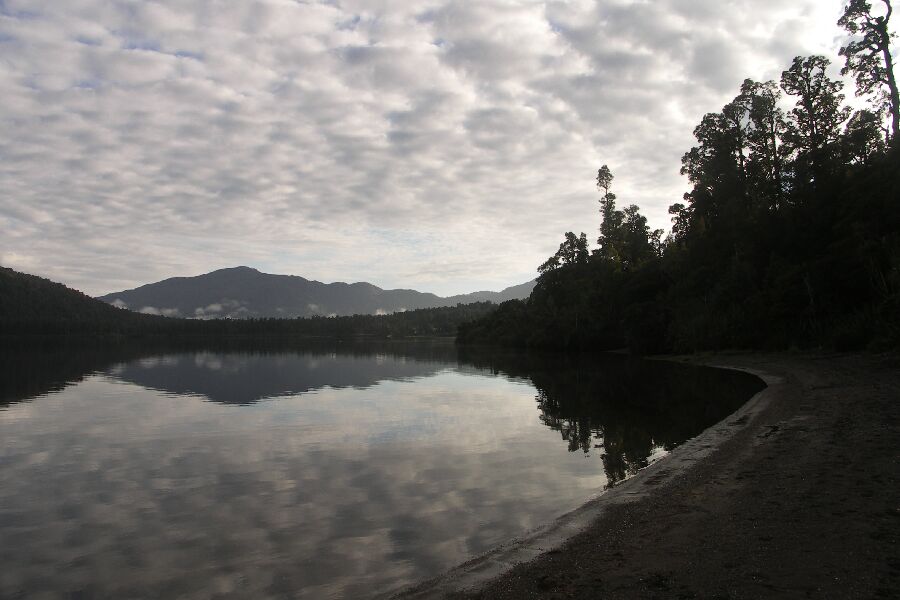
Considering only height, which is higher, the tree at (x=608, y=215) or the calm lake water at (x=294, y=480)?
the tree at (x=608, y=215)

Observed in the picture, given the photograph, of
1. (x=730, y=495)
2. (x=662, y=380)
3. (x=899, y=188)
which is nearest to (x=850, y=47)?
(x=899, y=188)

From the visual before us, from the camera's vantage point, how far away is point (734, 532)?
375 inches

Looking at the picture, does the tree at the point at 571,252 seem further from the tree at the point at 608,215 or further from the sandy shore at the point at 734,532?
the sandy shore at the point at 734,532

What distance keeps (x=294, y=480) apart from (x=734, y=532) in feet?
38.7

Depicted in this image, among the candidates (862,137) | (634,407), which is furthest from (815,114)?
(634,407)

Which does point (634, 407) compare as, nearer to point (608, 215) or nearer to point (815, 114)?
point (815, 114)

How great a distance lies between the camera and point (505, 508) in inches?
544

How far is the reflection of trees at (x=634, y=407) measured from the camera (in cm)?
2100

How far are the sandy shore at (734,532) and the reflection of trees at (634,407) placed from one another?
11.0ft

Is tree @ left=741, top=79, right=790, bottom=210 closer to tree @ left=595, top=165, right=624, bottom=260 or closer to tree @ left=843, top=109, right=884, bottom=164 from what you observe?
tree @ left=843, top=109, right=884, bottom=164

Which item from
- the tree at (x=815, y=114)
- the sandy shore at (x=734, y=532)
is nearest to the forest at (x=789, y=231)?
the tree at (x=815, y=114)

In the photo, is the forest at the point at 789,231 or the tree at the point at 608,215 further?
the tree at the point at 608,215

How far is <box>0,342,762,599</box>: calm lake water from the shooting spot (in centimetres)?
1034

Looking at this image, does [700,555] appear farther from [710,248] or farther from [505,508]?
[710,248]
